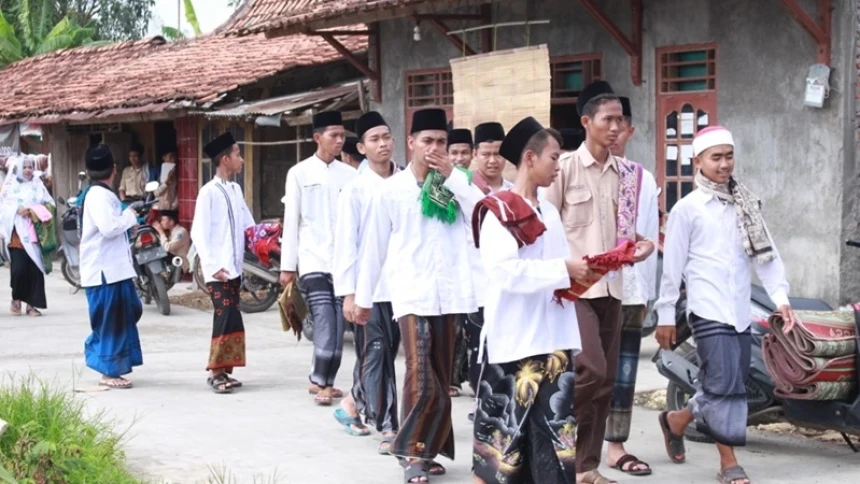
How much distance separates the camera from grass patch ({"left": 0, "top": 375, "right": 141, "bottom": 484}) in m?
6.64

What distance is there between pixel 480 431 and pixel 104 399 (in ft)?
14.1

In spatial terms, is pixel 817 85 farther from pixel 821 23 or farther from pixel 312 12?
pixel 312 12

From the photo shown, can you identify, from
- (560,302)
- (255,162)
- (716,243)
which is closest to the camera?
(560,302)

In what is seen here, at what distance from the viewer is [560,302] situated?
5.85 metres

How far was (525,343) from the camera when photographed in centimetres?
580

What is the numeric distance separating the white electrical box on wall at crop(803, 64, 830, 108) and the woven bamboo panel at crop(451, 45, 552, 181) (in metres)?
2.92

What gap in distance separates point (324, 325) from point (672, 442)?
107 inches

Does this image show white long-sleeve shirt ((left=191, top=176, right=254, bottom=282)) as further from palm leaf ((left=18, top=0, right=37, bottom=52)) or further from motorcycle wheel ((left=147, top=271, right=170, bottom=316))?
A: palm leaf ((left=18, top=0, right=37, bottom=52))

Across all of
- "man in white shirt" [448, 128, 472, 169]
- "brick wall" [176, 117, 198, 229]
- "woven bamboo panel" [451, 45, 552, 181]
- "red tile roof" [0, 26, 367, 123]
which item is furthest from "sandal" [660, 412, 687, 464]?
"brick wall" [176, 117, 198, 229]

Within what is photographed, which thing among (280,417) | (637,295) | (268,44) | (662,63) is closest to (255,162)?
(268,44)

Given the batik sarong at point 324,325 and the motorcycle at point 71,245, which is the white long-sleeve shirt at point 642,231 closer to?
the batik sarong at point 324,325

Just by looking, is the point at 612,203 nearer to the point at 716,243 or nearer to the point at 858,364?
the point at 716,243

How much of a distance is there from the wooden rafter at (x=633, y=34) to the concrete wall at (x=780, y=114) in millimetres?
72

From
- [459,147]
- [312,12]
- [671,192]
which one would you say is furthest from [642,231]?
[312,12]
